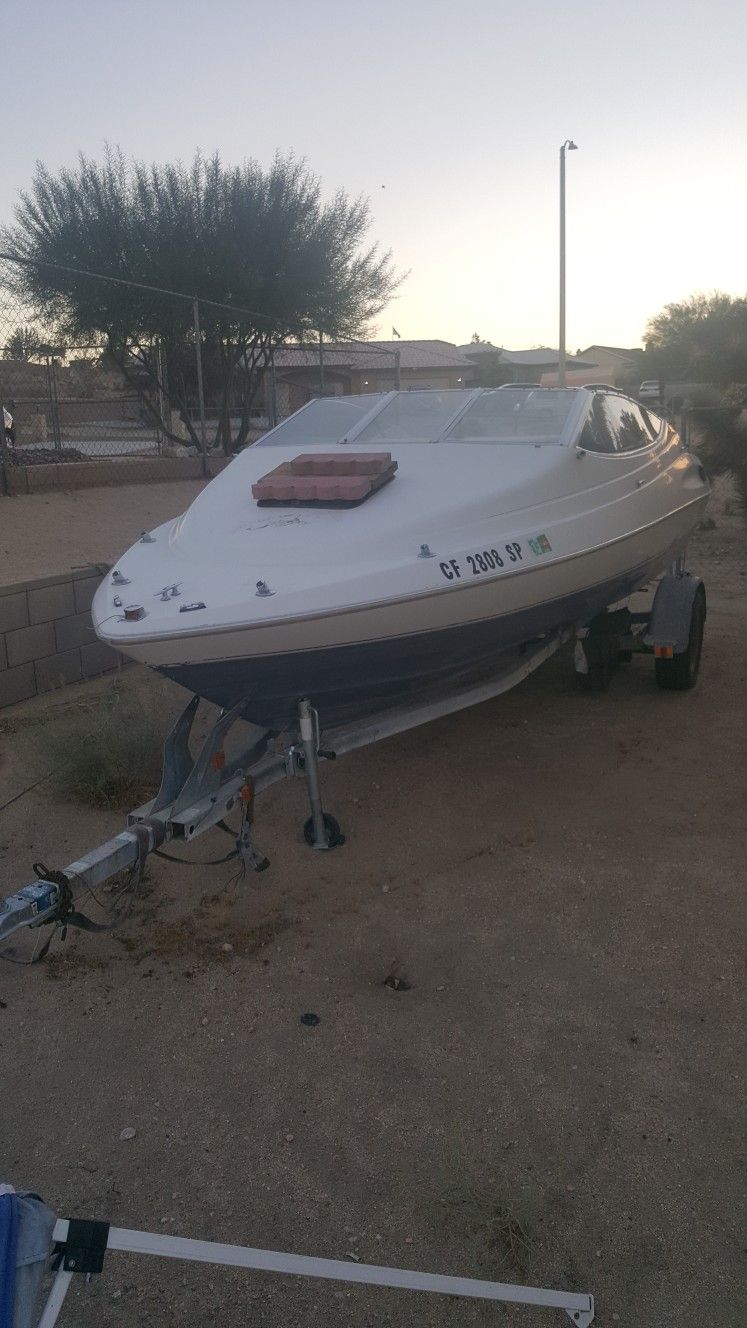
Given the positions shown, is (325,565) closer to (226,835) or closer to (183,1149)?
(226,835)

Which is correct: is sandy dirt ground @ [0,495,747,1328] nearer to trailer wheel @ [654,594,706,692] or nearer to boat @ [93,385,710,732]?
boat @ [93,385,710,732]

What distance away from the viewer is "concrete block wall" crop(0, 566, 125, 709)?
20.3ft

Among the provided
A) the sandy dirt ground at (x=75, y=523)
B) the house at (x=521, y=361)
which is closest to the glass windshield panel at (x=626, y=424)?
the sandy dirt ground at (x=75, y=523)

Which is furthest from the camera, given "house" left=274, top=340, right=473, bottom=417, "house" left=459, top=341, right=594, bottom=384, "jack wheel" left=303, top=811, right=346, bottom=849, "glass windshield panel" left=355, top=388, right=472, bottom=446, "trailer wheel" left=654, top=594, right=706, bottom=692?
"house" left=459, top=341, right=594, bottom=384

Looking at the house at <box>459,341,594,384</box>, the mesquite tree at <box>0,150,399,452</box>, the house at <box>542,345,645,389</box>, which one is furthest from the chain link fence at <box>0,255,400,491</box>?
the house at <box>459,341,594,384</box>

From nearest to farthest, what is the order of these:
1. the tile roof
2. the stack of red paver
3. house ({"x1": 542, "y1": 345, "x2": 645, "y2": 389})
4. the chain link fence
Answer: the stack of red paver
the chain link fence
the tile roof
house ({"x1": 542, "y1": 345, "x2": 645, "y2": 389})

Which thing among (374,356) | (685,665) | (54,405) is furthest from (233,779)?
(374,356)

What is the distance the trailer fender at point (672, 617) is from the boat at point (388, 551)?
226mm

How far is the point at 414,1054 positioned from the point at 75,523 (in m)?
7.15

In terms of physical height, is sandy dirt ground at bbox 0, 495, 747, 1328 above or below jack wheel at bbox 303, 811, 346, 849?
below

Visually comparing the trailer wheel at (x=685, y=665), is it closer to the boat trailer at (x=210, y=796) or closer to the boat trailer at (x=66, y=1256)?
the boat trailer at (x=210, y=796)

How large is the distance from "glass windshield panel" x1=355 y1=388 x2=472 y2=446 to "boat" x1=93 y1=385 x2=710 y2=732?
0.01 m

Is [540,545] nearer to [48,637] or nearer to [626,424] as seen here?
[626,424]

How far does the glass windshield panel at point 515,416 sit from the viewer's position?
18.6ft
